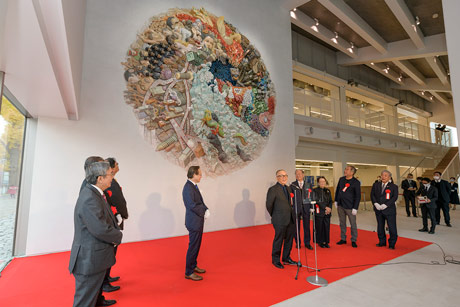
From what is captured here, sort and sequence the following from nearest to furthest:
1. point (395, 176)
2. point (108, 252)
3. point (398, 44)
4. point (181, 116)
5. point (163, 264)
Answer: point (108, 252), point (163, 264), point (181, 116), point (398, 44), point (395, 176)

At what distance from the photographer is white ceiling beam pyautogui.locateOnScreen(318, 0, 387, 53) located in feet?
30.2

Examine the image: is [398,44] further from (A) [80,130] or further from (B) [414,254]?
(A) [80,130]

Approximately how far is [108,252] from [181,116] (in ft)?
16.0

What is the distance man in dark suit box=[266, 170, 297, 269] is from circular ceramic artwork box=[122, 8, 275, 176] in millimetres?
3178

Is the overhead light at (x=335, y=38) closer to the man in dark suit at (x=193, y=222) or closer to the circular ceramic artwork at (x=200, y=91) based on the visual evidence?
the circular ceramic artwork at (x=200, y=91)

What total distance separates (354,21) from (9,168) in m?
12.0

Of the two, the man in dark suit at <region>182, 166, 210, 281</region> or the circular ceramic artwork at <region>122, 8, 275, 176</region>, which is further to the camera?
the circular ceramic artwork at <region>122, 8, 275, 176</region>

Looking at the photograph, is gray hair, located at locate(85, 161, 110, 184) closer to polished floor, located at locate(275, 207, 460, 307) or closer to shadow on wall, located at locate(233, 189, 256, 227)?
polished floor, located at locate(275, 207, 460, 307)

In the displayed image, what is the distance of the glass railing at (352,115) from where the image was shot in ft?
36.3

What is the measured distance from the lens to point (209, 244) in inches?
227

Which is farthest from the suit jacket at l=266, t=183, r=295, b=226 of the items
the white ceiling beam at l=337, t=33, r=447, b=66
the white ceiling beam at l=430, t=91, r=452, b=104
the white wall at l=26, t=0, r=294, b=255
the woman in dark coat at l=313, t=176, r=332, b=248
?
the white ceiling beam at l=430, t=91, r=452, b=104

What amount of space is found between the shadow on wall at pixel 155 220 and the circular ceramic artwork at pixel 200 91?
119 cm

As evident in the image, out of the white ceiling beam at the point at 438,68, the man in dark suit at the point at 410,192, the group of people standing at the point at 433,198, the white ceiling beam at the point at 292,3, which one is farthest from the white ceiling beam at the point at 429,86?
the white ceiling beam at the point at 292,3

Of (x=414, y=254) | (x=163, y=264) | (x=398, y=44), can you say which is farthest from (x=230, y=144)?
(x=398, y=44)
